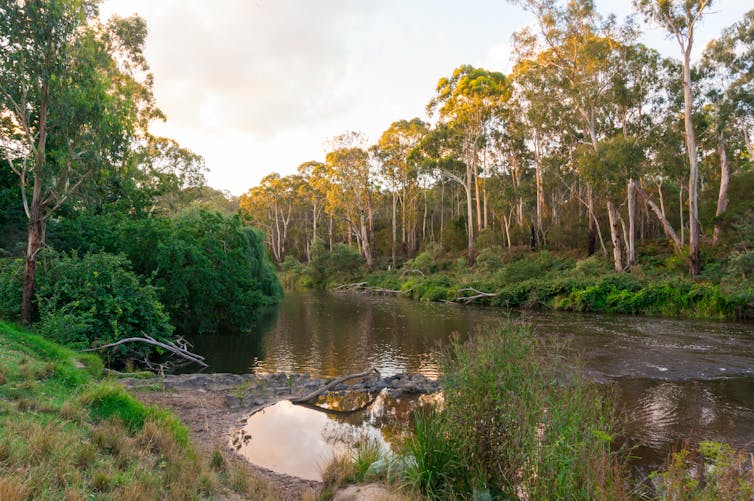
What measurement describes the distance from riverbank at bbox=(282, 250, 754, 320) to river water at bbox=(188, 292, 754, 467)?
4.97 ft

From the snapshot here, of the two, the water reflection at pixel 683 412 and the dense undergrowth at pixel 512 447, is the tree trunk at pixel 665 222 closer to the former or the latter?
the water reflection at pixel 683 412

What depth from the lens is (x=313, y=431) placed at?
7707 millimetres

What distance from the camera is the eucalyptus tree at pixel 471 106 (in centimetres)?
3359

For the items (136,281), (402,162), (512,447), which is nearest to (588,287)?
(136,281)

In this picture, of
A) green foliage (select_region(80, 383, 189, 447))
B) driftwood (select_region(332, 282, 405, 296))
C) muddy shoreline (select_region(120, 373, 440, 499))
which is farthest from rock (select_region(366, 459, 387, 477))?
driftwood (select_region(332, 282, 405, 296))

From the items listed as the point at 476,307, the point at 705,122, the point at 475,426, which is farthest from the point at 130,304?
the point at 705,122

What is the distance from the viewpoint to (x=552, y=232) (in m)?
33.8

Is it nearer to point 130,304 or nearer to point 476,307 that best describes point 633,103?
point 476,307

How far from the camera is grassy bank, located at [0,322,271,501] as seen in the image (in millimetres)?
3729

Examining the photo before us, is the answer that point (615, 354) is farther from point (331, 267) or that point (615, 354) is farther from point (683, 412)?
point (331, 267)

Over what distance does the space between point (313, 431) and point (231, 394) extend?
7.76ft

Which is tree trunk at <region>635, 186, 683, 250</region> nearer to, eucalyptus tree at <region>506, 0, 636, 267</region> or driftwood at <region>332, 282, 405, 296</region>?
eucalyptus tree at <region>506, 0, 636, 267</region>

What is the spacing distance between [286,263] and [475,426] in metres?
49.1

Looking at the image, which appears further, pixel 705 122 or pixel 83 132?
pixel 705 122
